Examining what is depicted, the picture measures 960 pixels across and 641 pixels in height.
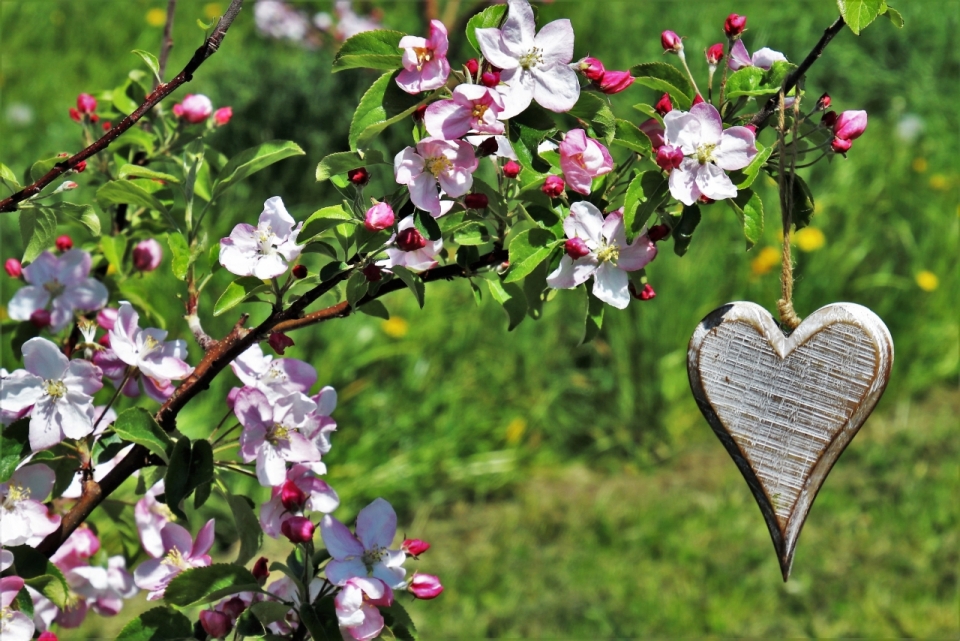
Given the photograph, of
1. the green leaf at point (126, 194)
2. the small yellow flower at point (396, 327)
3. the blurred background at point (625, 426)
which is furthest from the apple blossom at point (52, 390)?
the small yellow flower at point (396, 327)

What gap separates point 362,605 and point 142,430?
0.88 ft

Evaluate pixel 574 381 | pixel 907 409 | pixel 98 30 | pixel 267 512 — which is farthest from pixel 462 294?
pixel 98 30

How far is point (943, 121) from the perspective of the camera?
4.58 metres

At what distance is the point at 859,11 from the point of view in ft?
2.89

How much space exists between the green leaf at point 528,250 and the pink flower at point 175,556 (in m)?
0.45

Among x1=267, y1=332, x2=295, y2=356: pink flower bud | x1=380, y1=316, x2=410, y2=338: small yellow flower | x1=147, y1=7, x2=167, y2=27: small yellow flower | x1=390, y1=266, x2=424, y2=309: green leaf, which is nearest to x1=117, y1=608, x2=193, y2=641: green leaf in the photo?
x1=267, y1=332, x2=295, y2=356: pink flower bud

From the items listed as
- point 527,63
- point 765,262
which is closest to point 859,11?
point 527,63

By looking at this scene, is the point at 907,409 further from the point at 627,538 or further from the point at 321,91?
the point at 321,91

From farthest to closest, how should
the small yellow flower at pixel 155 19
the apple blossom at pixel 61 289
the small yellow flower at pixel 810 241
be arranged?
1. the small yellow flower at pixel 155 19
2. the small yellow flower at pixel 810 241
3. the apple blossom at pixel 61 289

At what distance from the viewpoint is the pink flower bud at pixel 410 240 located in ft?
2.90

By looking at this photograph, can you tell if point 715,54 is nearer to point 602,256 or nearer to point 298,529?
point 602,256

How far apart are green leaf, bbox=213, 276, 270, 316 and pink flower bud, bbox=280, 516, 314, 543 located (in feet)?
0.72

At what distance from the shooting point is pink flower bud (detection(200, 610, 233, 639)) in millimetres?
975

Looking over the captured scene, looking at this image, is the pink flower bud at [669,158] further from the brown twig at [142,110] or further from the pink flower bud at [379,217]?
the brown twig at [142,110]
